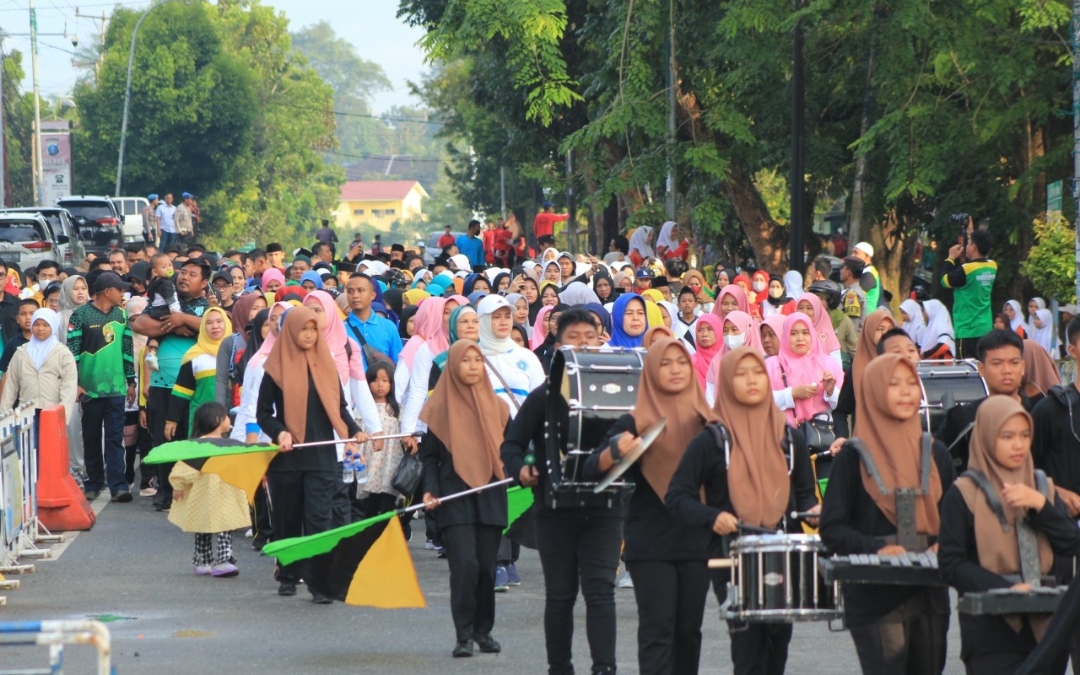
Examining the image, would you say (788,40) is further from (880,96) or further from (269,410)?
(269,410)

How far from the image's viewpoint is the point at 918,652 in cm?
644

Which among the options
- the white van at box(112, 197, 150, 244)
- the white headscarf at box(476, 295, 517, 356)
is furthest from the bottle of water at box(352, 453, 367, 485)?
the white van at box(112, 197, 150, 244)

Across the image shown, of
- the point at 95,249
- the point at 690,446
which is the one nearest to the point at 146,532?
the point at 690,446

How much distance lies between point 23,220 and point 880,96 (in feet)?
60.2

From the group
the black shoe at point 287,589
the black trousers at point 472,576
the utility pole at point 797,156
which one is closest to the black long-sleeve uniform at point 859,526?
the black trousers at point 472,576

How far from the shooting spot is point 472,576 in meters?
8.75

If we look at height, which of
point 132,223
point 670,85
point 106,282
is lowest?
point 106,282

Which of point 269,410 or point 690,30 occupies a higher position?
point 690,30

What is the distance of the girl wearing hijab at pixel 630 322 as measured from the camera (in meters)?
12.2

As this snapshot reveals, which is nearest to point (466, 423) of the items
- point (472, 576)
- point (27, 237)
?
point (472, 576)

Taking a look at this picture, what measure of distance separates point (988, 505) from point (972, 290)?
1214cm

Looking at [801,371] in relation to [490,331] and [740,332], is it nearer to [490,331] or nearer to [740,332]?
[740,332]

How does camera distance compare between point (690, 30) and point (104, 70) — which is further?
point (104, 70)

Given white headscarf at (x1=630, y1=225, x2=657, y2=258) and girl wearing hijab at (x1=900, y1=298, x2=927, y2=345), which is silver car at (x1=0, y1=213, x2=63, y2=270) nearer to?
white headscarf at (x1=630, y1=225, x2=657, y2=258)
